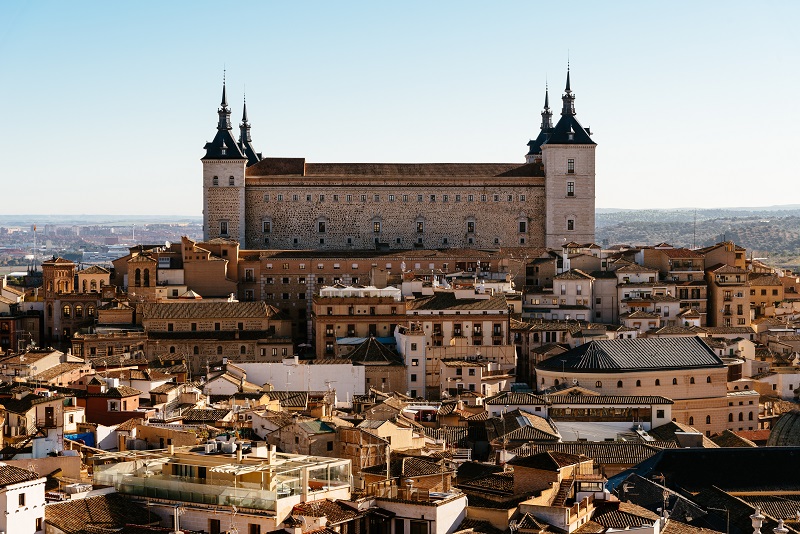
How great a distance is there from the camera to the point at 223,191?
74.6 m

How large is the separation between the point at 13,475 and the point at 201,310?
34.0m

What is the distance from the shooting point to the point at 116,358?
49.5m

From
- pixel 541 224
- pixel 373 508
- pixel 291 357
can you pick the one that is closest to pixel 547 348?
pixel 291 357

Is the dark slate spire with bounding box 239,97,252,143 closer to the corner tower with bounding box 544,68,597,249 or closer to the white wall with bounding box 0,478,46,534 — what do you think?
the corner tower with bounding box 544,68,597,249

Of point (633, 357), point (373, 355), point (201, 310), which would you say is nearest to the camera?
point (633, 357)

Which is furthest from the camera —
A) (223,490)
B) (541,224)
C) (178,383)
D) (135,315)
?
(541,224)

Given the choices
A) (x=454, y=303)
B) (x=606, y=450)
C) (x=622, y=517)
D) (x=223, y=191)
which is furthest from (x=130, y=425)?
(x=223, y=191)

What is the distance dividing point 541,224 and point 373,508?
2148 inches

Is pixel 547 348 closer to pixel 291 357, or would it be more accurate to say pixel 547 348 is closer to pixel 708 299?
pixel 291 357

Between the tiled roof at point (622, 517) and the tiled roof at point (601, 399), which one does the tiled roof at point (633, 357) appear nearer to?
the tiled roof at point (601, 399)

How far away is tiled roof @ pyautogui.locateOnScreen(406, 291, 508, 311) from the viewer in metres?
53.3

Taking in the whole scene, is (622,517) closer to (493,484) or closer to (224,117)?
(493,484)

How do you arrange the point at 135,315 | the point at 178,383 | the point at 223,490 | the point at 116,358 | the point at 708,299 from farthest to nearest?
the point at 708,299, the point at 135,315, the point at 116,358, the point at 178,383, the point at 223,490

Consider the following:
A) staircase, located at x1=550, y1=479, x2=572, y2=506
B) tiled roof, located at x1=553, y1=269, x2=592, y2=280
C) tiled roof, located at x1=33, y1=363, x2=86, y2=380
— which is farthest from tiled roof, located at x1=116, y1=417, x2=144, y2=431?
tiled roof, located at x1=553, y1=269, x2=592, y2=280
